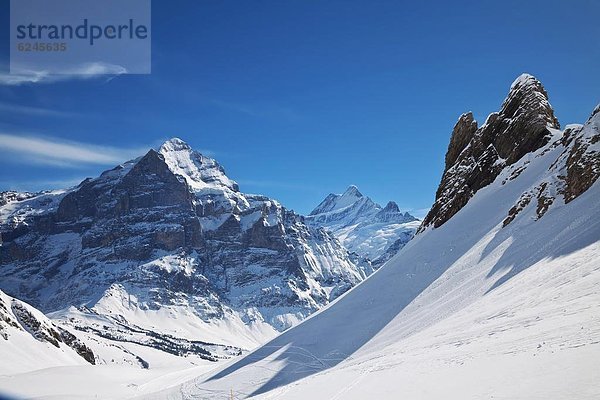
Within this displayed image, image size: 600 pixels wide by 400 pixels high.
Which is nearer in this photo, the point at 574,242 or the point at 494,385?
the point at 494,385

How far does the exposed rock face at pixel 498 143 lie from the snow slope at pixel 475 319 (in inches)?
75.6

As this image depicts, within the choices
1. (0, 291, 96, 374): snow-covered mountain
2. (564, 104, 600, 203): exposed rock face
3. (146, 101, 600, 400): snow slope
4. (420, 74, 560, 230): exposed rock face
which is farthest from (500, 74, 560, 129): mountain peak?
(0, 291, 96, 374): snow-covered mountain

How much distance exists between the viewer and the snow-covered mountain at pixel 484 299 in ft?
59.0

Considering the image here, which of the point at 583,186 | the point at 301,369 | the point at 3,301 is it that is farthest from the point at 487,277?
the point at 3,301

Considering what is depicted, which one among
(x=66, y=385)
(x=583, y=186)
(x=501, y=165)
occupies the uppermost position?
(x=501, y=165)

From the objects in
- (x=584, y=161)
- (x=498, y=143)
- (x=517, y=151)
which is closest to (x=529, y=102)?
(x=498, y=143)

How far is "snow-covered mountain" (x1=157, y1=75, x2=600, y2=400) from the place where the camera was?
59.0ft

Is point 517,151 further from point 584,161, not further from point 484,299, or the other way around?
point 484,299

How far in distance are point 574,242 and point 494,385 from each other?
69.3 feet

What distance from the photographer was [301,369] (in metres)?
43.4

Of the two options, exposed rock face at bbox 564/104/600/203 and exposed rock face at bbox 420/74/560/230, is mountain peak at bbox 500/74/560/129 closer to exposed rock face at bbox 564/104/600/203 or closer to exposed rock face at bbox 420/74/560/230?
exposed rock face at bbox 420/74/560/230

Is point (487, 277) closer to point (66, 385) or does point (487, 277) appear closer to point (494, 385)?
point (494, 385)

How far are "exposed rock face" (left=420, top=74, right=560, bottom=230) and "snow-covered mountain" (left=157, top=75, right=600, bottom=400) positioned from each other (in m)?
0.20

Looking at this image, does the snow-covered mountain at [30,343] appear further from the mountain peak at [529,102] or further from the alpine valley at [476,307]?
the mountain peak at [529,102]
